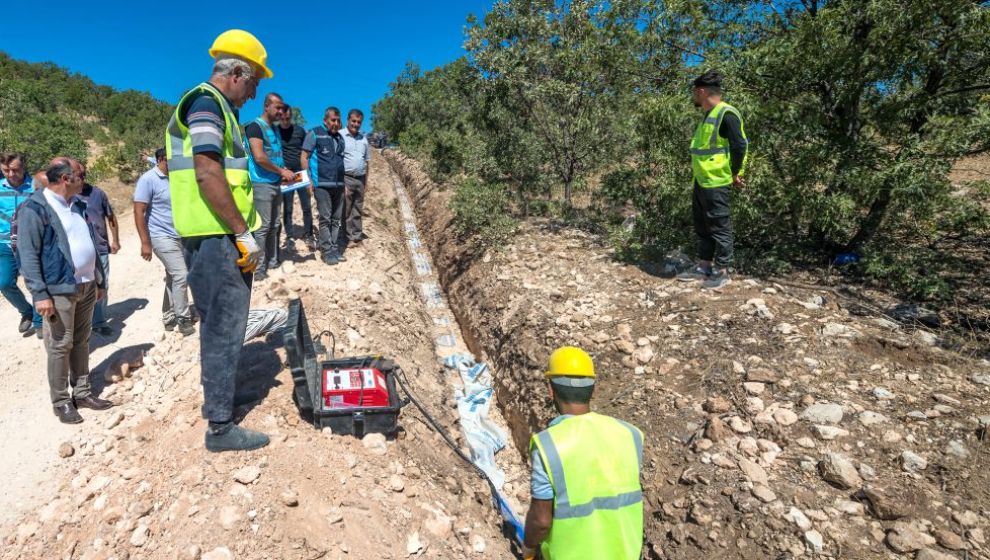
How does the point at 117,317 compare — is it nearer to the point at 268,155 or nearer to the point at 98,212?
the point at 98,212

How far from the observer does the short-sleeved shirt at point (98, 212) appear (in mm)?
4980

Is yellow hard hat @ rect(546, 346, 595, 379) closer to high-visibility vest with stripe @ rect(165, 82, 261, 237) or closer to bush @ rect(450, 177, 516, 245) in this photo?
high-visibility vest with stripe @ rect(165, 82, 261, 237)

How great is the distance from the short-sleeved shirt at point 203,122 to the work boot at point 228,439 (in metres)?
1.61

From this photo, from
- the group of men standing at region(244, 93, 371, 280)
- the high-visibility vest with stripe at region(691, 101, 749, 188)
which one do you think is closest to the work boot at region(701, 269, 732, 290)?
the high-visibility vest with stripe at region(691, 101, 749, 188)

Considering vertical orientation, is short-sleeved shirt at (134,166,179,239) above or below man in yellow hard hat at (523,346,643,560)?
above

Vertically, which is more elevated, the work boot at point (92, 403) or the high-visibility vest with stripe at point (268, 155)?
the high-visibility vest with stripe at point (268, 155)

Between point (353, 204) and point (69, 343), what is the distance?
4.17 metres

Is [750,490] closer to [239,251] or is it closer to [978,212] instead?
[239,251]

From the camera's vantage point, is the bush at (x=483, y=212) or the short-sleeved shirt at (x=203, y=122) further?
the bush at (x=483, y=212)

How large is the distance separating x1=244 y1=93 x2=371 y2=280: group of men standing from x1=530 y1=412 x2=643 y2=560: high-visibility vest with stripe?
4.61 meters

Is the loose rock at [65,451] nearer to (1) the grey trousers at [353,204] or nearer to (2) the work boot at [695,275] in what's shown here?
(1) the grey trousers at [353,204]

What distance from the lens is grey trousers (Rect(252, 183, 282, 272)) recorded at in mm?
5578

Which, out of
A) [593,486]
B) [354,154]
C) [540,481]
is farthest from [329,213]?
[593,486]

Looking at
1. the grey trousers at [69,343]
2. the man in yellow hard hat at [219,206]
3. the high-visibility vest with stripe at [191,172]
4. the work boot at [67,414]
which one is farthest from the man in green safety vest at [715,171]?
the work boot at [67,414]
